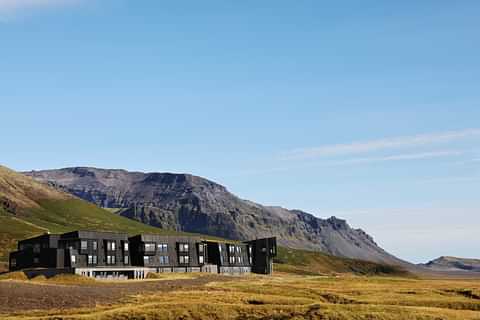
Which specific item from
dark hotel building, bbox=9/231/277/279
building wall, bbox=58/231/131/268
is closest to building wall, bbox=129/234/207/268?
dark hotel building, bbox=9/231/277/279

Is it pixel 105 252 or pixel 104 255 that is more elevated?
pixel 105 252

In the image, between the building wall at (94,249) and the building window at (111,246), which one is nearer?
the building wall at (94,249)

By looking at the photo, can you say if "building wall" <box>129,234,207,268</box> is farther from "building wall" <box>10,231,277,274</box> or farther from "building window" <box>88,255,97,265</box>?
"building window" <box>88,255,97,265</box>

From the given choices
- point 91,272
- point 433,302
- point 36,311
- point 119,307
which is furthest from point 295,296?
point 91,272

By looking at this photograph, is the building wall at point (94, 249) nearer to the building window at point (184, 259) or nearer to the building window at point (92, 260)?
the building window at point (92, 260)

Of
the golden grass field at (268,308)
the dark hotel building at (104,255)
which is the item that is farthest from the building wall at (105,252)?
the golden grass field at (268,308)

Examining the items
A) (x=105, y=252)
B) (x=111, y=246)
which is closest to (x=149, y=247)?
(x=111, y=246)

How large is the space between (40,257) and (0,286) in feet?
178

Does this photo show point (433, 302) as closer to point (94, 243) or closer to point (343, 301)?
point (343, 301)

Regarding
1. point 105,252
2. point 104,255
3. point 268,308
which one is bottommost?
point 268,308

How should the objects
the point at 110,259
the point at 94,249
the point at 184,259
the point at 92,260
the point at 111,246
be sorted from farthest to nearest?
1. the point at 184,259
2. the point at 111,246
3. the point at 110,259
4. the point at 94,249
5. the point at 92,260

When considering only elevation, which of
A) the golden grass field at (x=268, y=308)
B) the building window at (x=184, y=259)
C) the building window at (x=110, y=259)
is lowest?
the golden grass field at (x=268, y=308)

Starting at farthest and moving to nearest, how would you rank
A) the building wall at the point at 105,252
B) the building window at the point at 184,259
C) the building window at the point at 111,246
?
the building window at the point at 184,259 < the building window at the point at 111,246 < the building wall at the point at 105,252

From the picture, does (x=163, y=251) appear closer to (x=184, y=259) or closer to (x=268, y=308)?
(x=184, y=259)
